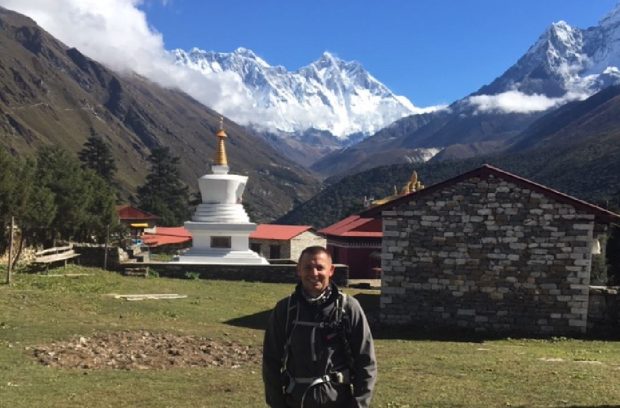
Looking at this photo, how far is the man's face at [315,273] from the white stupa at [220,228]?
27.4 m

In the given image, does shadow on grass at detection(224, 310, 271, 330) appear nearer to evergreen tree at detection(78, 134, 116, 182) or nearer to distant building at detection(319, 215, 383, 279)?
distant building at detection(319, 215, 383, 279)

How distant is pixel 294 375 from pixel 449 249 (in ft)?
46.3

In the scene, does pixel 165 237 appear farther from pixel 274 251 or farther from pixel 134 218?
pixel 274 251

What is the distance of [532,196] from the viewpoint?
18359 millimetres

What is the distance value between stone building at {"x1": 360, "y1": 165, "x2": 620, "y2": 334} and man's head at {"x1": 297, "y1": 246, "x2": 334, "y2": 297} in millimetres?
13797

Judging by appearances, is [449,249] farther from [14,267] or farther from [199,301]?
[14,267]

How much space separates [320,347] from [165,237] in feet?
162

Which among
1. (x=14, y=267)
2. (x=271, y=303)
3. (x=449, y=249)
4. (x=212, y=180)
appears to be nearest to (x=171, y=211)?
(x=212, y=180)

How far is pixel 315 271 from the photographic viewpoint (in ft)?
17.6

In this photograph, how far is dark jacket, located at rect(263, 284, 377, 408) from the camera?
531 centimetres

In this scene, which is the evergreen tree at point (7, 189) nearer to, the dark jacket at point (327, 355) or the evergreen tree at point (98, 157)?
the dark jacket at point (327, 355)

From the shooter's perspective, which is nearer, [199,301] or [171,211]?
[199,301]

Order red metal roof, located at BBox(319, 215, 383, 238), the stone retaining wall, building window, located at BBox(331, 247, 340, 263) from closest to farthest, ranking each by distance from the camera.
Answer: the stone retaining wall < red metal roof, located at BBox(319, 215, 383, 238) < building window, located at BBox(331, 247, 340, 263)

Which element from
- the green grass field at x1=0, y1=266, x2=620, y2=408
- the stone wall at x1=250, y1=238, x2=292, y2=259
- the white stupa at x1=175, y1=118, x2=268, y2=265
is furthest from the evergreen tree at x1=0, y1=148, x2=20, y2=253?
the stone wall at x1=250, y1=238, x2=292, y2=259
